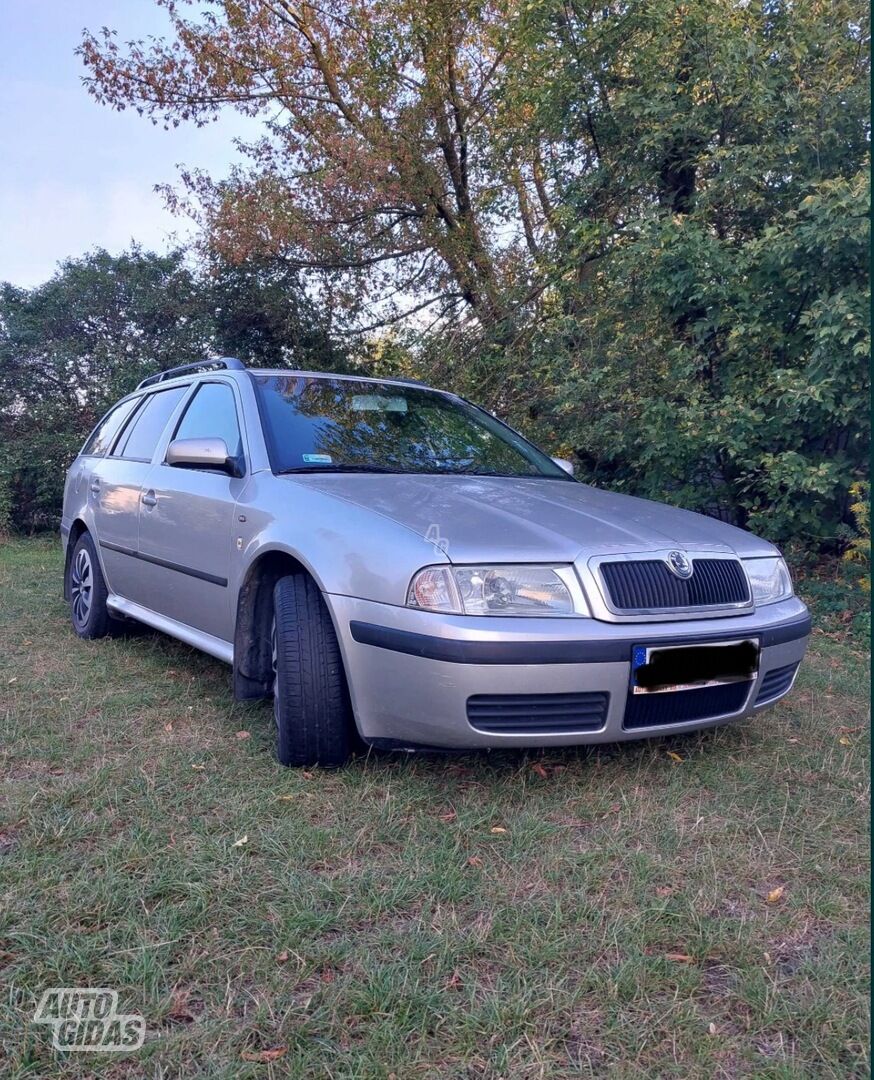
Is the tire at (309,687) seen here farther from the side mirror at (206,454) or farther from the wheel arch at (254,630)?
the side mirror at (206,454)

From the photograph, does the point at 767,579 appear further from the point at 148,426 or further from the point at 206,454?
the point at 148,426

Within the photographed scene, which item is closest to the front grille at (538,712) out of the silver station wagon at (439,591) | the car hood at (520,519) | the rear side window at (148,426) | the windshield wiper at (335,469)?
the silver station wagon at (439,591)

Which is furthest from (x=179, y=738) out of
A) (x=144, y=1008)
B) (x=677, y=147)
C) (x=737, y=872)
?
(x=677, y=147)

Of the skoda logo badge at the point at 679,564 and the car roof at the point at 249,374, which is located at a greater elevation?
the car roof at the point at 249,374

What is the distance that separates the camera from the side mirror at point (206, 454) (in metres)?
3.38

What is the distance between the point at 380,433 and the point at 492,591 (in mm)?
1410

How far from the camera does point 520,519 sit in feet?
9.36

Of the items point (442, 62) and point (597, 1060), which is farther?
point (442, 62)

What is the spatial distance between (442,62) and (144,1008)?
1060cm

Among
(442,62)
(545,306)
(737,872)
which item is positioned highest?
(442,62)

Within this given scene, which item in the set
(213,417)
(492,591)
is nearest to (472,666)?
(492,591)

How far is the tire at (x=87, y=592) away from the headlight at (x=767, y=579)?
3524 mm

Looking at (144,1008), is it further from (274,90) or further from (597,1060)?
(274,90)

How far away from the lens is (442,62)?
1000 centimetres
